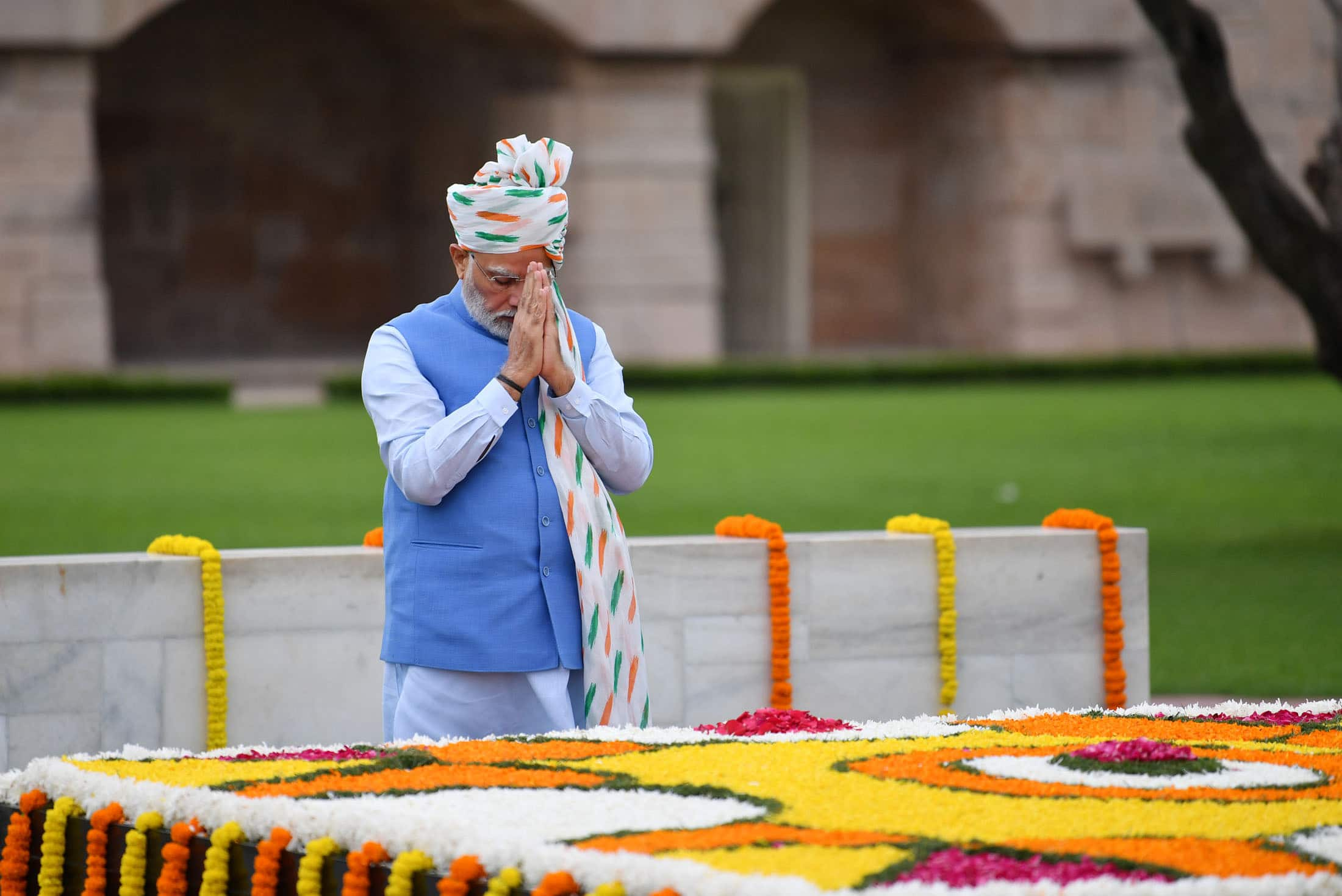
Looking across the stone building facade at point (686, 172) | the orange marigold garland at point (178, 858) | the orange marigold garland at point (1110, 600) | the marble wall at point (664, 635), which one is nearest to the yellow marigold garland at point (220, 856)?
the orange marigold garland at point (178, 858)

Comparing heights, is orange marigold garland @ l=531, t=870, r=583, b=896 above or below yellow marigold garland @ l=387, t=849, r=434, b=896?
above

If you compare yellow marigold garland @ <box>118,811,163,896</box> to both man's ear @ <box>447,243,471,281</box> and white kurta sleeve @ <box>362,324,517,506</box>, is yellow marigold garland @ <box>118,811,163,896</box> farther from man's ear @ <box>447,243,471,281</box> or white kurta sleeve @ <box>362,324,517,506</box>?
man's ear @ <box>447,243,471,281</box>

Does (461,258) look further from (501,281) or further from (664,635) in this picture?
(664,635)

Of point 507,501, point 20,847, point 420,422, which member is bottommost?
point 20,847

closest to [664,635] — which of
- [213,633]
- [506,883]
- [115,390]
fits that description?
[213,633]

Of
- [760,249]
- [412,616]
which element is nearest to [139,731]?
[412,616]

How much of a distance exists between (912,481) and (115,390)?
8.90m

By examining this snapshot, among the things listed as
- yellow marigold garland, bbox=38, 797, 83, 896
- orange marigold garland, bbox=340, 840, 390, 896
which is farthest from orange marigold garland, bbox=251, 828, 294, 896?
yellow marigold garland, bbox=38, 797, 83, 896

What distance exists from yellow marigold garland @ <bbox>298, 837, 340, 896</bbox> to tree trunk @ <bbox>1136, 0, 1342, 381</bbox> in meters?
7.04

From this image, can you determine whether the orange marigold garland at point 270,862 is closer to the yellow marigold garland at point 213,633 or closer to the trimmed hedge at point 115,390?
the yellow marigold garland at point 213,633

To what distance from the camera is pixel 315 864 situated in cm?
292

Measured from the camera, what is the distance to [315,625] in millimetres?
5523

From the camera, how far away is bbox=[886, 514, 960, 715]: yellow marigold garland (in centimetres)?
596

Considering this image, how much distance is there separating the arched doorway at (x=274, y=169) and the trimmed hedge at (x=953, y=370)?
499cm
